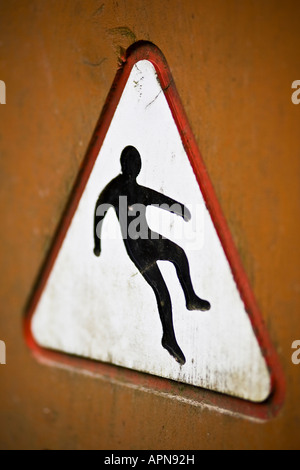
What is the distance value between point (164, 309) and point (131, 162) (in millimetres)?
199

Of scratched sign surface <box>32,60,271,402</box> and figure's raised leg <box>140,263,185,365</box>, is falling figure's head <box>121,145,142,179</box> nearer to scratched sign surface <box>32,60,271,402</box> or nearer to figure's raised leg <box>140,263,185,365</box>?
scratched sign surface <box>32,60,271,402</box>

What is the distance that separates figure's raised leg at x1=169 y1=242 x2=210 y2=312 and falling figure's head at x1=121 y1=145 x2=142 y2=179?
0.11m

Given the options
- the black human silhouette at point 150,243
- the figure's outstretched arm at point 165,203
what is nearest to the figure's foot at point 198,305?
the black human silhouette at point 150,243

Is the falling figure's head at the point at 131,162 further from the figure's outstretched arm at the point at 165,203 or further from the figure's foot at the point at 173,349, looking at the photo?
the figure's foot at the point at 173,349

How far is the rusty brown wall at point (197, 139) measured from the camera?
22.6 inches

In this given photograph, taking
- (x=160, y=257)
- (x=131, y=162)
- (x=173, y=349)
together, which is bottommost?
(x=173, y=349)

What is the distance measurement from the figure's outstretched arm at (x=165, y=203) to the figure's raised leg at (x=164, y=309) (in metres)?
0.07

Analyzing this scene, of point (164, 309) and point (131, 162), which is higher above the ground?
point (131, 162)

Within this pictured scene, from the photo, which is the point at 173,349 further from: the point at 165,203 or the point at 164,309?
the point at 165,203

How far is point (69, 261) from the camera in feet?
2.35

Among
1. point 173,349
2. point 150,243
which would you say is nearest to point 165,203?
point 150,243

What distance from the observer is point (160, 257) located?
0.62 metres

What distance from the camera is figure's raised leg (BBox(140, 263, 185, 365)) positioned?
0.62m

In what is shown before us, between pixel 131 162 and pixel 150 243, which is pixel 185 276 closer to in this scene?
pixel 150 243
